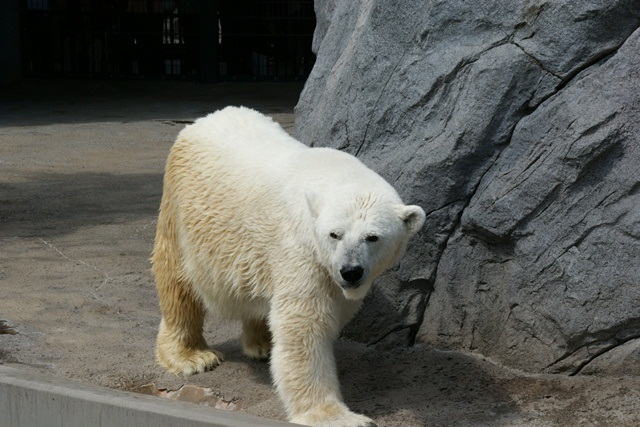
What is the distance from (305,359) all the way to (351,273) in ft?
1.56

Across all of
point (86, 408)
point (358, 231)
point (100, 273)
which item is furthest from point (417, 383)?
point (100, 273)

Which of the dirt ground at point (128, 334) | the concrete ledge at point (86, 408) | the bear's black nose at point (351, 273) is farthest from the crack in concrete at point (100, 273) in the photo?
the bear's black nose at point (351, 273)

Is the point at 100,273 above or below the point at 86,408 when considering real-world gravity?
below

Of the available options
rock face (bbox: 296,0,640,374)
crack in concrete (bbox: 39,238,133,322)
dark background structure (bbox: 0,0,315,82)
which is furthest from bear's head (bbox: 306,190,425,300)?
dark background structure (bbox: 0,0,315,82)

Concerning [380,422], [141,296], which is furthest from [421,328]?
[141,296]

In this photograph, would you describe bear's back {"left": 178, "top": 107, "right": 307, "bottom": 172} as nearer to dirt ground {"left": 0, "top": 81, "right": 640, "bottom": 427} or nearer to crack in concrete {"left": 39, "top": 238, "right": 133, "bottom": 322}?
dirt ground {"left": 0, "top": 81, "right": 640, "bottom": 427}

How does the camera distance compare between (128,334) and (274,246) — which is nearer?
(274,246)

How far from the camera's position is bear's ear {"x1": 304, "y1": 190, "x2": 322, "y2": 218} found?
4039mm

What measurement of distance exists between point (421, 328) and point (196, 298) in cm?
112

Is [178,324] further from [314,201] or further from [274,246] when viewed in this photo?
[314,201]

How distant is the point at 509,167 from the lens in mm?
4676

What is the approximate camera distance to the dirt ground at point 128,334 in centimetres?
442

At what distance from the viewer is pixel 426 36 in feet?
16.1

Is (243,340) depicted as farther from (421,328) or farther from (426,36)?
(426,36)
